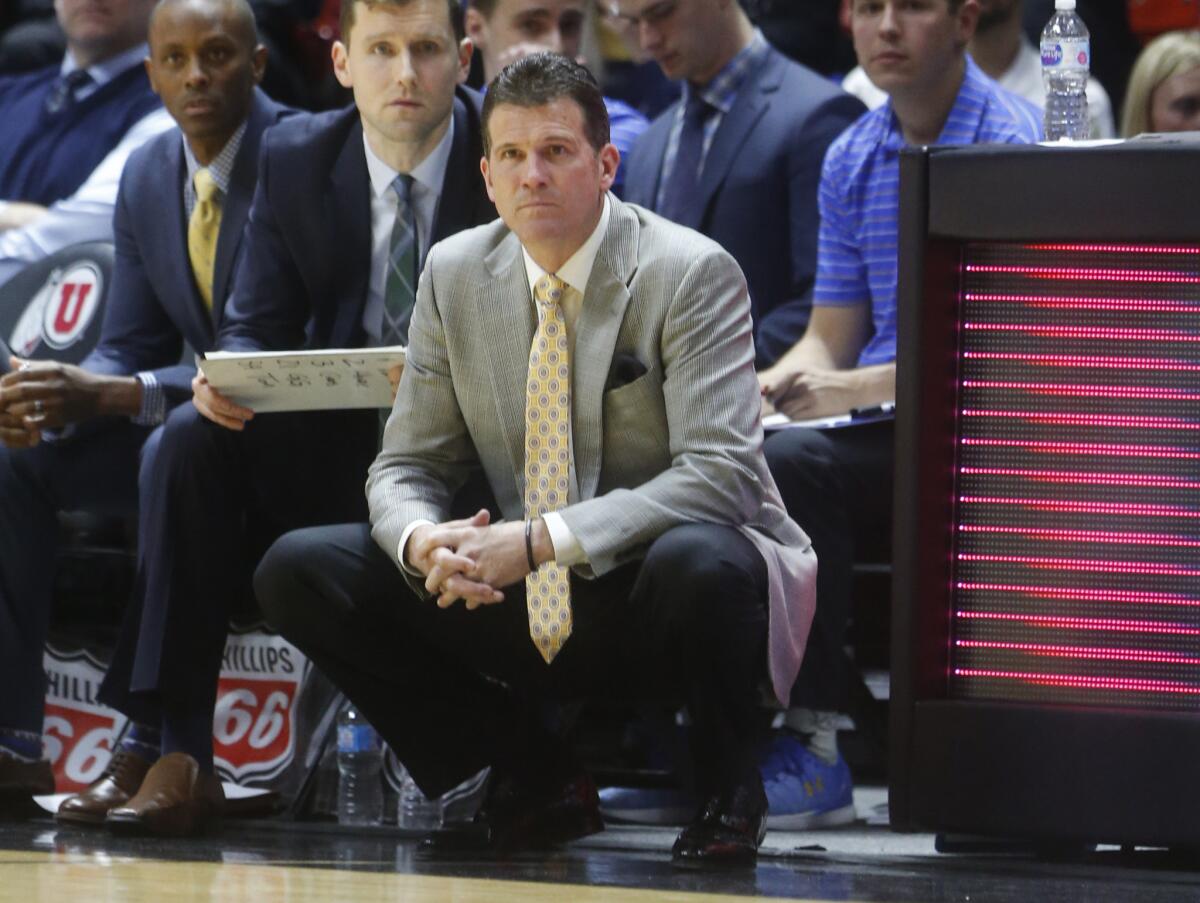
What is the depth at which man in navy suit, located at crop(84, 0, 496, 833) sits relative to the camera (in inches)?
142

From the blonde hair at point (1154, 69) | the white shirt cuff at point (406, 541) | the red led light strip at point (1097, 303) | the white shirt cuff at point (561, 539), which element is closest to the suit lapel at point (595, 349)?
the white shirt cuff at point (561, 539)

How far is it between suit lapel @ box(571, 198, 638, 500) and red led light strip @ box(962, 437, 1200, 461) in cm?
58

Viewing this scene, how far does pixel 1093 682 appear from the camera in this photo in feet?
9.68

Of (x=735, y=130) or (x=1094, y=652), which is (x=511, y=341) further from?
(x=735, y=130)

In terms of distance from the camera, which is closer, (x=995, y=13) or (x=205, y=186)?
(x=205, y=186)

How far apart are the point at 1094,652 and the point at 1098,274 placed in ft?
1.73

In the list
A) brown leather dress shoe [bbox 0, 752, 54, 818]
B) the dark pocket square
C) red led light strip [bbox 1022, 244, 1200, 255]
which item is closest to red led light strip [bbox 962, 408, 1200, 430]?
red led light strip [bbox 1022, 244, 1200, 255]

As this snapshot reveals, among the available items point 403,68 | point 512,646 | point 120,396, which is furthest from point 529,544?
point 120,396

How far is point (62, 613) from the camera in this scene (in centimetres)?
432

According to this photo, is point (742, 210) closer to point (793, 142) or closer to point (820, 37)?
point (793, 142)

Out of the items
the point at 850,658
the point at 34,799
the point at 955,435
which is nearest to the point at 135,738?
the point at 34,799

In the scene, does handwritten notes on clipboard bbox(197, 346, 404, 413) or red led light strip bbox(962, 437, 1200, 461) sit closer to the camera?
red led light strip bbox(962, 437, 1200, 461)

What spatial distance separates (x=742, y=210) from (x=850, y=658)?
886 mm

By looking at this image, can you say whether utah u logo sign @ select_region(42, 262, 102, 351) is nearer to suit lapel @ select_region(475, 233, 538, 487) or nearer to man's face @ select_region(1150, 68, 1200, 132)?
suit lapel @ select_region(475, 233, 538, 487)
